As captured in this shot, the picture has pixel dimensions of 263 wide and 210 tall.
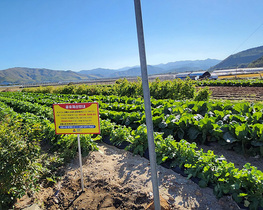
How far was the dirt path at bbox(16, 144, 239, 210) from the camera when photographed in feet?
9.21

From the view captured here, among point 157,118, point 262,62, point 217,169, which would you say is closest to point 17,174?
point 217,169

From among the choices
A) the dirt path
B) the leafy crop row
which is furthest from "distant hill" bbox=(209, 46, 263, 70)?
the dirt path

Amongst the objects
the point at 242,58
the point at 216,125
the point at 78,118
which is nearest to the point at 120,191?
the point at 78,118

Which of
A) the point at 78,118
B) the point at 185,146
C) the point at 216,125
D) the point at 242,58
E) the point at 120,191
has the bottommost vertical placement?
the point at 120,191

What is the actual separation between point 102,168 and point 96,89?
1614 cm

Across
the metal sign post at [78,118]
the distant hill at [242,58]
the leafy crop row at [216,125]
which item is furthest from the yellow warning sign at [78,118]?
the distant hill at [242,58]

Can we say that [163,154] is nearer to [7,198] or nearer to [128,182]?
[128,182]

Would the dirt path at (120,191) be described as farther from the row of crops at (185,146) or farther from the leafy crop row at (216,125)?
the leafy crop row at (216,125)

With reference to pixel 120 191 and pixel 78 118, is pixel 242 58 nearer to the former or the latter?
pixel 120 191

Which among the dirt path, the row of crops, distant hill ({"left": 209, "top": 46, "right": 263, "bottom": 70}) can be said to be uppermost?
distant hill ({"left": 209, "top": 46, "right": 263, "bottom": 70})

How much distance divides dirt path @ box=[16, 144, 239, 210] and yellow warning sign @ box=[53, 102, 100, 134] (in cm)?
111

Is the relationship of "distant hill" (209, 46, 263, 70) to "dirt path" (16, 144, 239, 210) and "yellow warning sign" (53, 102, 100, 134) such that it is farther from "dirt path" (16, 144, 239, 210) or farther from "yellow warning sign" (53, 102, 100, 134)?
"yellow warning sign" (53, 102, 100, 134)

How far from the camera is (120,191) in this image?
3.15m

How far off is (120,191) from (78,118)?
1.47 metres
